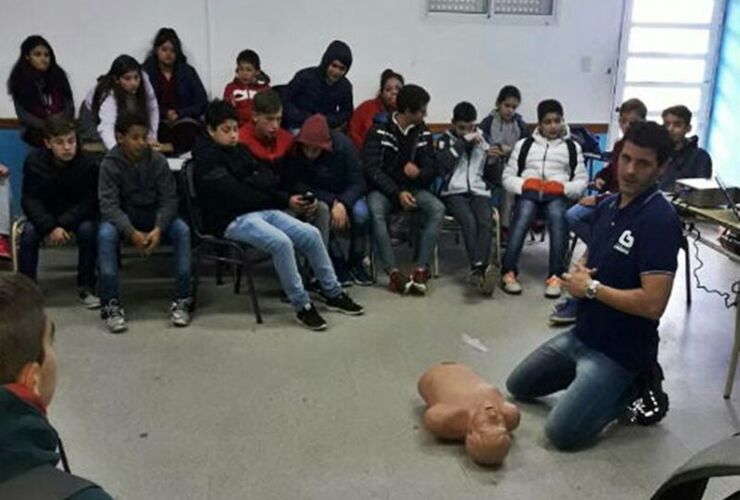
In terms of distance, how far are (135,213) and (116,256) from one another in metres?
0.25

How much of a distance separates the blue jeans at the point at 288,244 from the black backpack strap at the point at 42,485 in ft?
8.97

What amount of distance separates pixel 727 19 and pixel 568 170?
2565 mm

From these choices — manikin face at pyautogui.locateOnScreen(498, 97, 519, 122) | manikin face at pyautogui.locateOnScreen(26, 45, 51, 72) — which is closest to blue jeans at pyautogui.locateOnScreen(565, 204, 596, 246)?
manikin face at pyautogui.locateOnScreen(498, 97, 519, 122)

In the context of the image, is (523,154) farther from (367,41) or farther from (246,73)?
(246,73)

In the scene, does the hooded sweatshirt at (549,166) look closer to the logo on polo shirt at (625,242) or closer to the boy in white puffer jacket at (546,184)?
the boy in white puffer jacket at (546,184)

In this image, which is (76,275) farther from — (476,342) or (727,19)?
(727,19)

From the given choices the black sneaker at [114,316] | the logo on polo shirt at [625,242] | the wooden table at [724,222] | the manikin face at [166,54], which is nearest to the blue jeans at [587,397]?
the logo on polo shirt at [625,242]

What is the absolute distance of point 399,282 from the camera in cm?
425

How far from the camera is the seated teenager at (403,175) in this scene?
171 inches

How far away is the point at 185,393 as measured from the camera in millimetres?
3039

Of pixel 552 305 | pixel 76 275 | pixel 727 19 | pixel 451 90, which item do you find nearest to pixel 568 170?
pixel 552 305

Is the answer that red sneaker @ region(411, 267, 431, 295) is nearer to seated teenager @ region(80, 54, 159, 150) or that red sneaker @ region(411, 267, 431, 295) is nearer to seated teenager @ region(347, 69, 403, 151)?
seated teenager @ region(347, 69, 403, 151)

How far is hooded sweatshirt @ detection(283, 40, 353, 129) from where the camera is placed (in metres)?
4.82

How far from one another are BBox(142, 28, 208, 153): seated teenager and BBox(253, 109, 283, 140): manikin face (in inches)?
41.4
